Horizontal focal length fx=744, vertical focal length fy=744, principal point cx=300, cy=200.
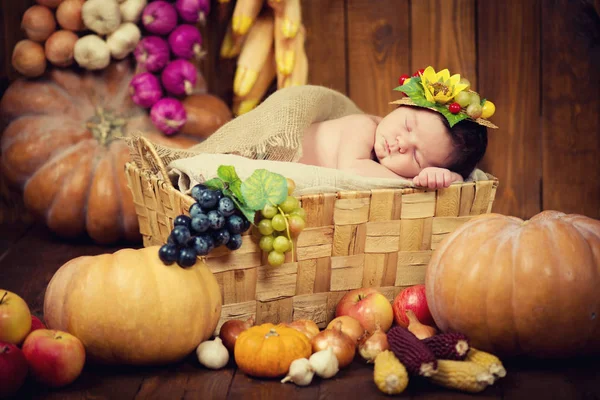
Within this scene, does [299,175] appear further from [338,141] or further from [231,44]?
[231,44]

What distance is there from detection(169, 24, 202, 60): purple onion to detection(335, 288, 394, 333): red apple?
1192mm

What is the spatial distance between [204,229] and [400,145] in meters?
0.69

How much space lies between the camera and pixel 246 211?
63.9 inches

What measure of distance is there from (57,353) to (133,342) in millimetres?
149

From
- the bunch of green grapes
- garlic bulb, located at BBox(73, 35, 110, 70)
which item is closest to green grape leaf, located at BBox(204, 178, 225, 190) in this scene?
the bunch of green grapes

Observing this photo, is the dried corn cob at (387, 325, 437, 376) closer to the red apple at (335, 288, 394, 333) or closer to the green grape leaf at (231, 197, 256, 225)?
the red apple at (335, 288, 394, 333)

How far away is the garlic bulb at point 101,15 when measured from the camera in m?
2.47

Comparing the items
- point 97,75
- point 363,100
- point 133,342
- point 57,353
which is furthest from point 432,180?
point 97,75

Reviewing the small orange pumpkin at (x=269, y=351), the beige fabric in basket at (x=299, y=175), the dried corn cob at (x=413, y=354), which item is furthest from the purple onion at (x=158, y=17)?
the dried corn cob at (x=413, y=354)

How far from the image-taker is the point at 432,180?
1782 millimetres

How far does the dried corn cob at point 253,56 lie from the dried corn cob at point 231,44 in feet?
0.12

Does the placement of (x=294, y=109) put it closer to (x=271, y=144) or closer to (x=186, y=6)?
(x=271, y=144)

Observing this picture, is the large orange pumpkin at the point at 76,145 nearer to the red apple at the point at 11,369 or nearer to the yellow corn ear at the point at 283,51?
the yellow corn ear at the point at 283,51

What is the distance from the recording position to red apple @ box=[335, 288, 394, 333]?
1.73 meters
